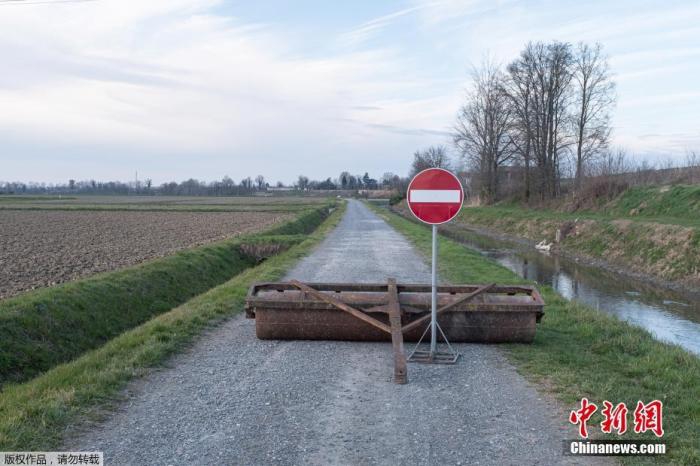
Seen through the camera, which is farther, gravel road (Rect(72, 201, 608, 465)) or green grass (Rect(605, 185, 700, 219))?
green grass (Rect(605, 185, 700, 219))

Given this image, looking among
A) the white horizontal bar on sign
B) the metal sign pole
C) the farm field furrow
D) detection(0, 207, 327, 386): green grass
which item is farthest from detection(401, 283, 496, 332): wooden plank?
the farm field furrow

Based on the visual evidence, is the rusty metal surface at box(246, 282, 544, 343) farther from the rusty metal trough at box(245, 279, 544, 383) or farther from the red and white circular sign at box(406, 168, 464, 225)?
the red and white circular sign at box(406, 168, 464, 225)

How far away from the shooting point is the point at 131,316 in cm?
1332

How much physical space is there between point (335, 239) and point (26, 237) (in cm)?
1508

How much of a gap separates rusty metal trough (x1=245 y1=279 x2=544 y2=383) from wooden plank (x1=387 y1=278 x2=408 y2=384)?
0.08 feet

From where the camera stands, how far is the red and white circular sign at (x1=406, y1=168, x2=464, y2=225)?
7.24 meters

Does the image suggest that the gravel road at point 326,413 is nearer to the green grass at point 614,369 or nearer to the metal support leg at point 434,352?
the metal support leg at point 434,352

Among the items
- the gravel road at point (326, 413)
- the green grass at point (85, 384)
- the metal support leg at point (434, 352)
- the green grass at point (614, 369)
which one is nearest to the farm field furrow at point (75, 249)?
the green grass at point (85, 384)

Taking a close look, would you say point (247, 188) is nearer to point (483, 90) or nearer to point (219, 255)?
point (483, 90)

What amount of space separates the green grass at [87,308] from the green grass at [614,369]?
24.8 feet

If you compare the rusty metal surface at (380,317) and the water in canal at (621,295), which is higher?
the rusty metal surface at (380,317)

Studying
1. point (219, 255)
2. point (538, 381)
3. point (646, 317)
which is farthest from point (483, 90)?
point (538, 381)

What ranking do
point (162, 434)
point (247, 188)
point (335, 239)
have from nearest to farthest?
point (162, 434), point (335, 239), point (247, 188)

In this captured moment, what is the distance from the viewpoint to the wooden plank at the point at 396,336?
632cm
